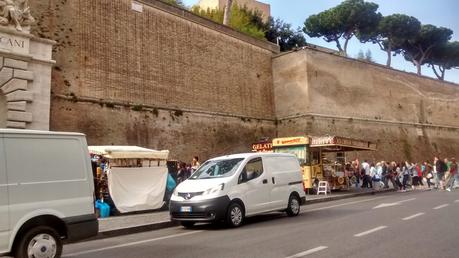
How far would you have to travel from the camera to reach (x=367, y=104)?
38.0 meters

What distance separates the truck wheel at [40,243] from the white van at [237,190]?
4.37m

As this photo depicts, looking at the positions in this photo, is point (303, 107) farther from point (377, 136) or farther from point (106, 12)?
point (106, 12)

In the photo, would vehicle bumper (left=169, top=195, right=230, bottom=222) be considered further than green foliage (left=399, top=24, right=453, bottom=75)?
No

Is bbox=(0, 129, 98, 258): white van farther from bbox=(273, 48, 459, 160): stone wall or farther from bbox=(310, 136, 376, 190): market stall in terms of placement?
bbox=(273, 48, 459, 160): stone wall

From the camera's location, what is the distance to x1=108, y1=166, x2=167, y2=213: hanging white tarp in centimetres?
1486

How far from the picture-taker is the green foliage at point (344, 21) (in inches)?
2140

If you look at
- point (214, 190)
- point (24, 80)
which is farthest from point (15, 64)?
point (214, 190)

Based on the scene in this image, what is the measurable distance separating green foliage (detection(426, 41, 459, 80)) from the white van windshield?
5494 cm

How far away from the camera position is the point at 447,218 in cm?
1161

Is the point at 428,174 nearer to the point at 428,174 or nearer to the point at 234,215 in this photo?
the point at 428,174

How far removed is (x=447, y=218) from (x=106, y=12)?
1718 centimetres

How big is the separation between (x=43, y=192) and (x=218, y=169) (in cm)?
589

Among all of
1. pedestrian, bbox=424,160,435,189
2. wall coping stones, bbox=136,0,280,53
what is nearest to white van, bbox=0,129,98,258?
wall coping stones, bbox=136,0,280,53

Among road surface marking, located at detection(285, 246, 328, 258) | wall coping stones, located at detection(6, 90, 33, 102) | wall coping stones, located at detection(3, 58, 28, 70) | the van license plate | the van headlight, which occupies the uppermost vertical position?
wall coping stones, located at detection(3, 58, 28, 70)
